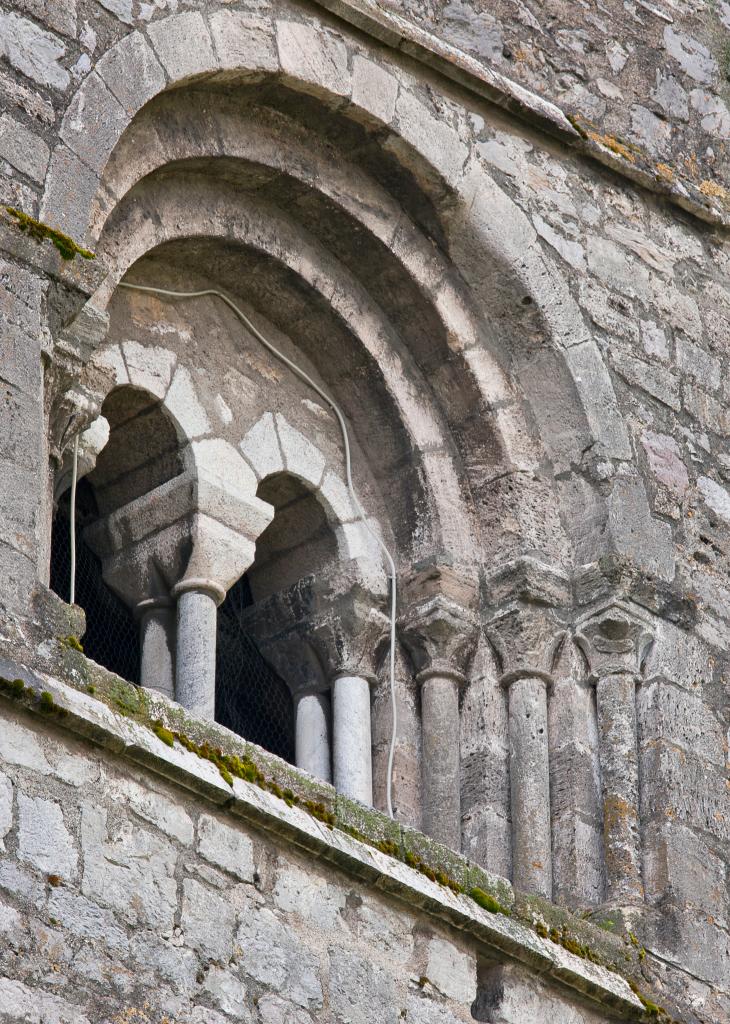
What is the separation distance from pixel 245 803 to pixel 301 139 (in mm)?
2849

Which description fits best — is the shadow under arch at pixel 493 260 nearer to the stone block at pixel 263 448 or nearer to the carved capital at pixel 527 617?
the carved capital at pixel 527 617

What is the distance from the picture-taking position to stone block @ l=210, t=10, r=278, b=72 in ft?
26.8

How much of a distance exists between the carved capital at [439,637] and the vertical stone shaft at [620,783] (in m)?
0.46

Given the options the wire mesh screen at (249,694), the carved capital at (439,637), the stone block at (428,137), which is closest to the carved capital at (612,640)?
the carved capital at (439,637)

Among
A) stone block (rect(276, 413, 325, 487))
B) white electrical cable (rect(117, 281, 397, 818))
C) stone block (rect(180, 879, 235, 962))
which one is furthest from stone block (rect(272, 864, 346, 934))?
stone block (rect(276, 413, 325, 487))

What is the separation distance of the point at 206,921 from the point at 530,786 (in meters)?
1.92

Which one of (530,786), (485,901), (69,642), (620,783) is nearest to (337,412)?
(530,786)

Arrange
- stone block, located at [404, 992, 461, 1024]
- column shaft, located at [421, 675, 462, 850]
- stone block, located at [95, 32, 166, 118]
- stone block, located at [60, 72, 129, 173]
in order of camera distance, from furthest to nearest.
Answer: column shaft, located at [421, 675, 462, 850], stone block, located at [95, 32, 166, 118], stone block, located at [60, 72, 129, 173], stone block, located at [404, 992, 461, 1024]

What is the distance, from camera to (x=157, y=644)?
7.96 m

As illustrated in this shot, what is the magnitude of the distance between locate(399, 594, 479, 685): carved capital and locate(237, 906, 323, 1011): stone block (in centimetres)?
189

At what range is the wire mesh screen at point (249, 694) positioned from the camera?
832cm

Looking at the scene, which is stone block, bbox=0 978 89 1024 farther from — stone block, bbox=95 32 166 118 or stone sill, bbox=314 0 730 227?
stone sill, bbox=314 0 730 227

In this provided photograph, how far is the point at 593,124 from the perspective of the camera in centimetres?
950

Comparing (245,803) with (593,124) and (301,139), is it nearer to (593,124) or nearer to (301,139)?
(301,139)
